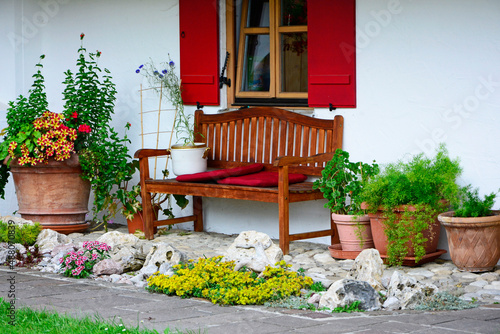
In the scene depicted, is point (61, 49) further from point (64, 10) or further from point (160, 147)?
point (160, 147)

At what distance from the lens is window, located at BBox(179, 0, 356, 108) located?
243 inches

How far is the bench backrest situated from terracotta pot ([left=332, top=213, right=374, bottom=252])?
26.0 inches

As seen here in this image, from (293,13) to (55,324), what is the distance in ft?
13.1

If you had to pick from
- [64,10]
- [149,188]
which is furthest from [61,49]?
[149,188]

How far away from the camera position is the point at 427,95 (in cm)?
573

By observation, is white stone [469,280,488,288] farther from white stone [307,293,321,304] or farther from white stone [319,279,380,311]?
white stone [307,293,321,304]

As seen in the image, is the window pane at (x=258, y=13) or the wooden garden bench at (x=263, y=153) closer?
the wooden garden bench at (x=263, y=153)

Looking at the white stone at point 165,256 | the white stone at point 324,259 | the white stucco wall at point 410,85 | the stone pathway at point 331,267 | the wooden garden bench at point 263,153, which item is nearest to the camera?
the stone pathway at point 331,267

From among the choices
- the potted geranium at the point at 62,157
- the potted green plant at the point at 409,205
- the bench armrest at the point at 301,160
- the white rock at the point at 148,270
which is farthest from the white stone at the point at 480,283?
the potted geranium at the point at 62,157

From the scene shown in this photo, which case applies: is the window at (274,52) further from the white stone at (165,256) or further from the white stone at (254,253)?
the white stone at (165,256)

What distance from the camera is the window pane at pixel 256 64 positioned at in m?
6.89

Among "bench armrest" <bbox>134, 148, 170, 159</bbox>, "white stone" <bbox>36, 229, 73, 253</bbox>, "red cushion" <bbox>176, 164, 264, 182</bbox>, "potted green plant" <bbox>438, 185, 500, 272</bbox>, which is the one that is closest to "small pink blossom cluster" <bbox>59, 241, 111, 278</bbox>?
"white stone" <bbox>36, 229, 73, 253</bbox>

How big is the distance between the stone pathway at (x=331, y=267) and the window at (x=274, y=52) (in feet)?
4.13

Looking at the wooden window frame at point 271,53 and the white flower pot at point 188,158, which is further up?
the wooden window frame at point 271,53
